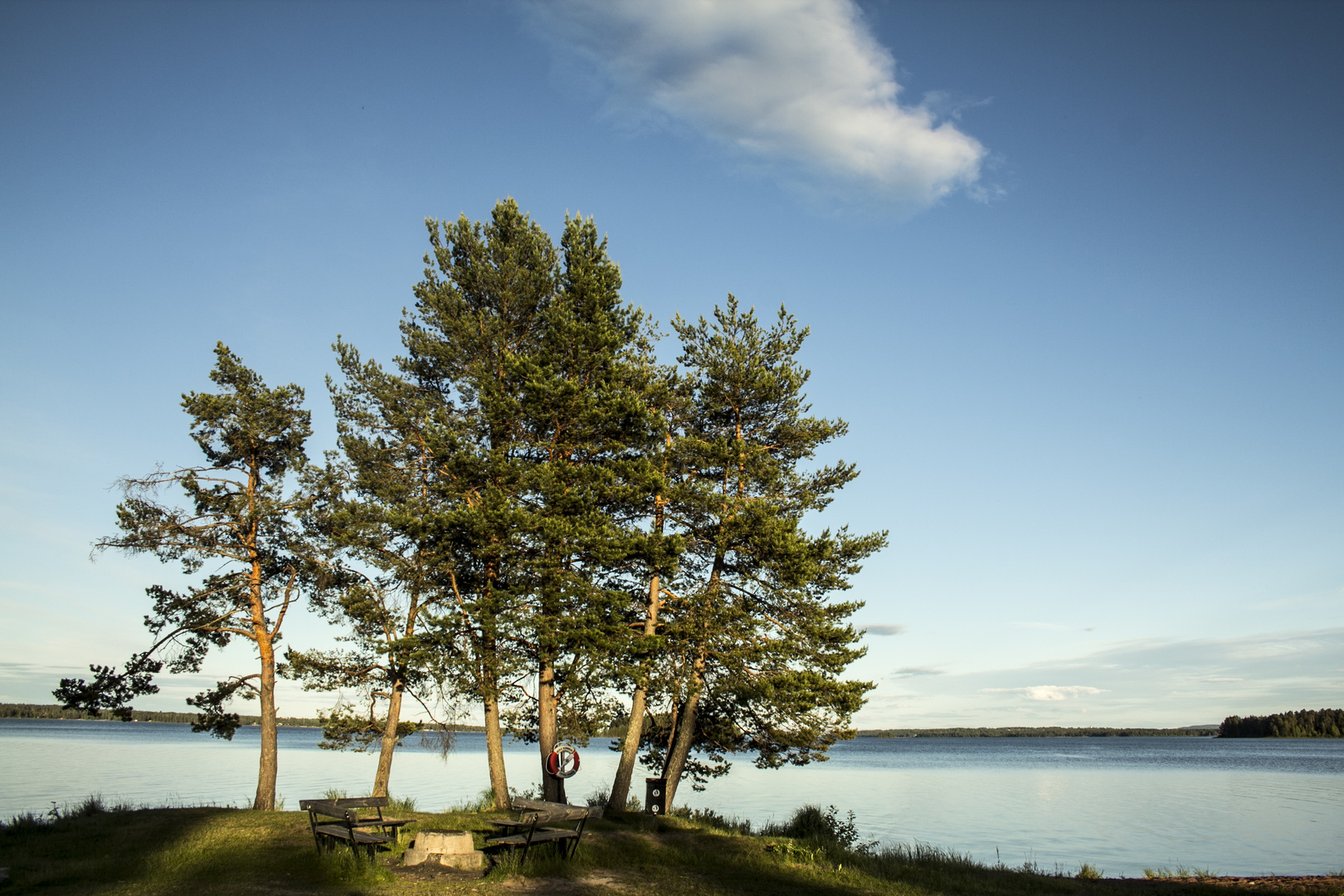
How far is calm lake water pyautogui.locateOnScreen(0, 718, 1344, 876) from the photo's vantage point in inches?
811

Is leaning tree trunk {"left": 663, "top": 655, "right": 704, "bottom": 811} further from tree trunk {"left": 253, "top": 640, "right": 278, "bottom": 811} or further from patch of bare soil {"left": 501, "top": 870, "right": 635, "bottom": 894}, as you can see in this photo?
tree trunk {"left": 253, "top": 640, "right": 278, "bottom": 811}

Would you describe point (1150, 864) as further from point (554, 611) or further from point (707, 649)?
point (554, 611)

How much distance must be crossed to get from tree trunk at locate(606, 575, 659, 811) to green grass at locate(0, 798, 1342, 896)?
8.66 ft

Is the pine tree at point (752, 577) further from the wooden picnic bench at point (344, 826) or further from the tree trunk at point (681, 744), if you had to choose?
the wooden picnic bench at point (344, 826)

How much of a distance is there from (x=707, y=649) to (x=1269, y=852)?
15.3 m

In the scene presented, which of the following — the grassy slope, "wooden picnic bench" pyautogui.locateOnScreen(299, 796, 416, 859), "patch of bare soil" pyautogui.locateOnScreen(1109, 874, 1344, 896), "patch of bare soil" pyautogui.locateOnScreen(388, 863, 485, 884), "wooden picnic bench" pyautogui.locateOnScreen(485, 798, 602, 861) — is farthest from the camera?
"patch of bare soil" pyautogui.locateOnScreen(1109, 874, 1344, 896)

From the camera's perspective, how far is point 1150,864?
1855 cm

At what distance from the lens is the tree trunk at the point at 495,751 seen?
1664 centimetres

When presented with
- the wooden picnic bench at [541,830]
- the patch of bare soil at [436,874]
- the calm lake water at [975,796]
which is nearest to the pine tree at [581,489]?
the wooden picnic bench at [541,830]

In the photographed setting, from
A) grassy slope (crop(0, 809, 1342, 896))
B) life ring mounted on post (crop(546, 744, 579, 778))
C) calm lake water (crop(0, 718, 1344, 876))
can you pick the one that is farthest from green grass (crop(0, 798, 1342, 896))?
calm lake water (crop(0, 718, 1344, 876))

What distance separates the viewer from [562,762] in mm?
15969

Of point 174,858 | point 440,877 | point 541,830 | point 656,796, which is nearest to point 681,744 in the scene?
point 656,796

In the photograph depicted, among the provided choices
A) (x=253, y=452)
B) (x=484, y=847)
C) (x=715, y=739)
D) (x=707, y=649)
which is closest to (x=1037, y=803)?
(x=715, y=739)

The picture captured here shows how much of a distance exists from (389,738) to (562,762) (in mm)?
5189
